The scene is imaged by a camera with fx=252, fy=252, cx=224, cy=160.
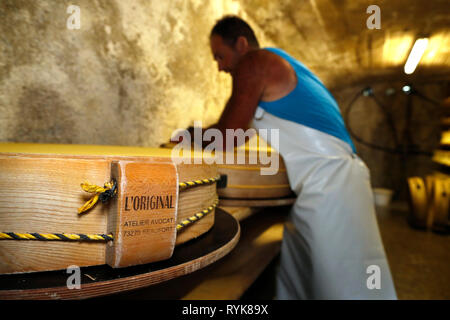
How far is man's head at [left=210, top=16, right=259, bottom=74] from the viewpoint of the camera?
1.75 meters

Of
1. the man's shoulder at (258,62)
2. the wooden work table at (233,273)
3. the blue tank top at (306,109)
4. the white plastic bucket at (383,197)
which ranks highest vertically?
the man's shoulder at (258,62)

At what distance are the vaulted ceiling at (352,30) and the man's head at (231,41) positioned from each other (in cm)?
94

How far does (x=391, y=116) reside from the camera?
20.6 feet

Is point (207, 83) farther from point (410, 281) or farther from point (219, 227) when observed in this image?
point (410, 281)

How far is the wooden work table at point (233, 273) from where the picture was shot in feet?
4.18

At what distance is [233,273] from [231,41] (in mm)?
1559

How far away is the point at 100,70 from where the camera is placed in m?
1.26

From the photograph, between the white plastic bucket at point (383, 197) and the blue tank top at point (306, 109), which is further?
the white plastic bucket at point (383, 197)

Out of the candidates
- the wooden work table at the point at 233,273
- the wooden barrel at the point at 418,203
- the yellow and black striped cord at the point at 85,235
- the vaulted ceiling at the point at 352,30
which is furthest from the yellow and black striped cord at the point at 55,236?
the wooden barrel at the point at 418,203

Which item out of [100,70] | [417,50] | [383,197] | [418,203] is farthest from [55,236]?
[383,197]

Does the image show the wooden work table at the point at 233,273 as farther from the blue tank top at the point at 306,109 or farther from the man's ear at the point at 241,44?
the man's ear at the point at 241,44

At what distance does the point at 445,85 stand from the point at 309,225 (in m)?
6.58

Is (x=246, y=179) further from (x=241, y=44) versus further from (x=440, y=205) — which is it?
(x=440, y=205)
